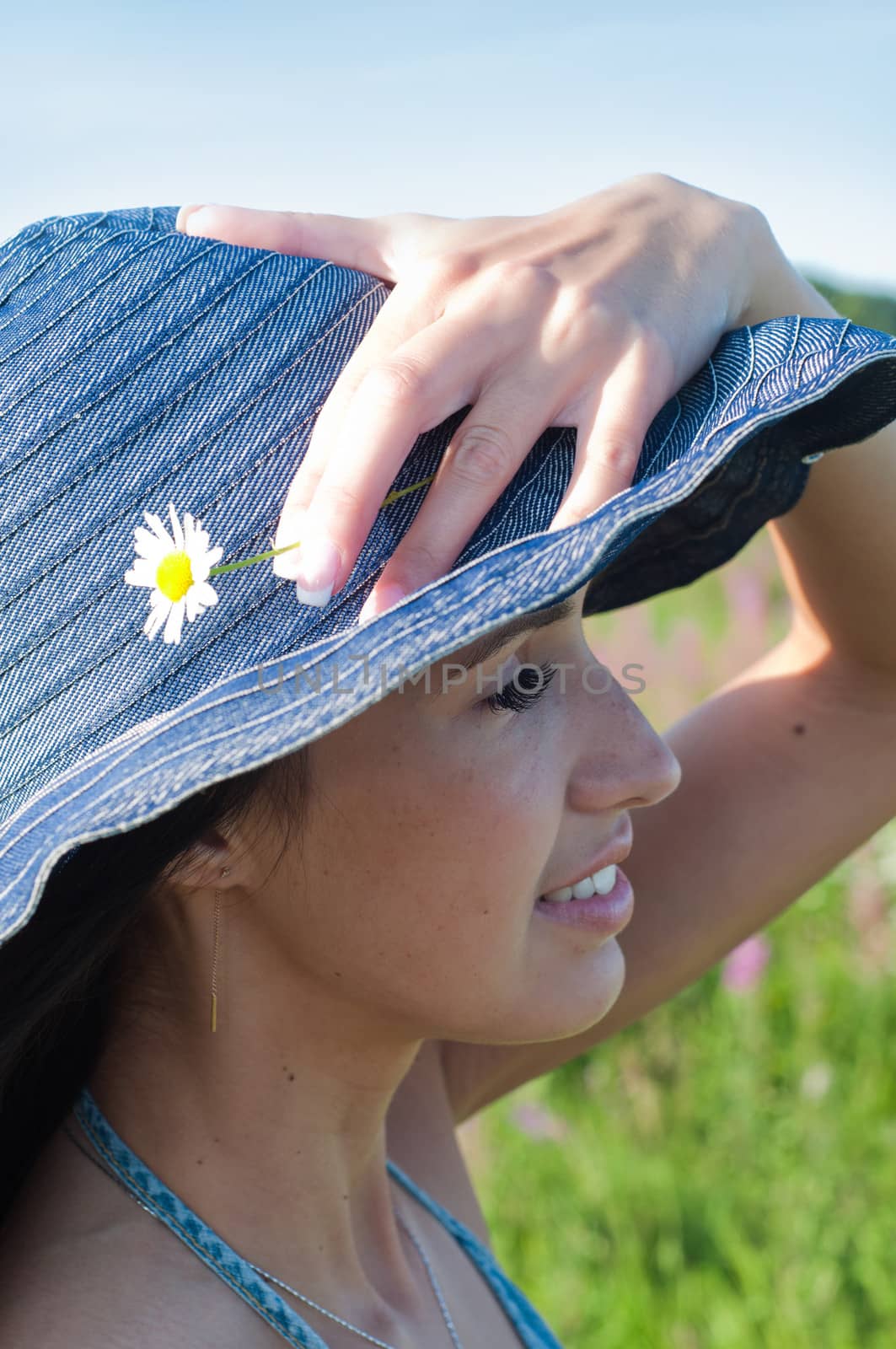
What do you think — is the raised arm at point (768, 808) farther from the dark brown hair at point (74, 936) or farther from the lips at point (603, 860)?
the dark brown hair at point (74, 936)

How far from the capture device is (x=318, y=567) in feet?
3.56

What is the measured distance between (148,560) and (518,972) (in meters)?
0.63

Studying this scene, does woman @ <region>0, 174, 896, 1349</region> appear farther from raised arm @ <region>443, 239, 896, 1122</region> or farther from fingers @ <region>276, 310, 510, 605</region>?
raised arm @ <region>443, 239, 896, 1122</region>

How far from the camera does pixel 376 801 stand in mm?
1368

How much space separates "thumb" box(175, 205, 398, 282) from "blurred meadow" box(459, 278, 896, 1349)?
2.29 m

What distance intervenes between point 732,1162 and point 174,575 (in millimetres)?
2774

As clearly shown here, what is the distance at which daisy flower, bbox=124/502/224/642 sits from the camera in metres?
1.19

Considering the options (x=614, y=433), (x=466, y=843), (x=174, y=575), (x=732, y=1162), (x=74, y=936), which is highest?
(x=174, y=575)

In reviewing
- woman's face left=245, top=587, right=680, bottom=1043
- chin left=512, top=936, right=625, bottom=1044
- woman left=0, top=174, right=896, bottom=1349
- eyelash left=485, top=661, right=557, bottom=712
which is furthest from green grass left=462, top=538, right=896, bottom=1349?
eyelash left=485, top=661, right=557, bottom=712

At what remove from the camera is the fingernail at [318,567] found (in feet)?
3.56

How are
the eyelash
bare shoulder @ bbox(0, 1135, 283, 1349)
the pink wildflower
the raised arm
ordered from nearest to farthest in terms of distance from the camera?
bare shoulder @ bbox(0, 1135, 283, 1349) → the eyelash → the raised arm → the pink wildflower

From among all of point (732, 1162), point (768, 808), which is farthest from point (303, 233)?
point (732, 1162)

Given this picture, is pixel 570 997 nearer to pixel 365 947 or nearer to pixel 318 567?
pixel 365 947

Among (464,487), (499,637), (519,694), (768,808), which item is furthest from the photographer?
(768,808)
